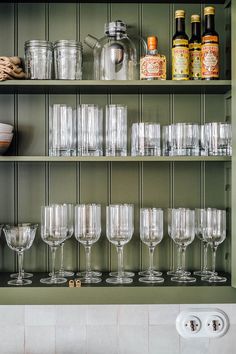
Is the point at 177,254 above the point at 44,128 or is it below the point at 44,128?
below

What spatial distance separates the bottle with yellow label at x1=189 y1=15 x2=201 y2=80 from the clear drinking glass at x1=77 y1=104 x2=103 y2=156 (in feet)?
1.17

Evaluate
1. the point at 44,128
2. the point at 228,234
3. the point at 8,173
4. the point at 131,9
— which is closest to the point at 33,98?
the point at 44,128

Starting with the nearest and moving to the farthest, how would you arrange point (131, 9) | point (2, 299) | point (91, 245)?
point (2, 299)
point (91, 245)
point (131, 9)

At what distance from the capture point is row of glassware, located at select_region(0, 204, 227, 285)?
1835 mm

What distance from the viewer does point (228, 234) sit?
195 cm

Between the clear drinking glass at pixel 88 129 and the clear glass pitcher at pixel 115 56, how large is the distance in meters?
0.13

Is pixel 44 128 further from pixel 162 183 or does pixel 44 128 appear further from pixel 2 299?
pixel 2 299

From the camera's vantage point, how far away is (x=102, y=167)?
79.8 inches

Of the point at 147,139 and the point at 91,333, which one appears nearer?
the point at 147,139

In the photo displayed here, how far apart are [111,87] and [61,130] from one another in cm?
22

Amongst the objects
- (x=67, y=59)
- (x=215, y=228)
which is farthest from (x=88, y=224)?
→ (x=67, y=59)

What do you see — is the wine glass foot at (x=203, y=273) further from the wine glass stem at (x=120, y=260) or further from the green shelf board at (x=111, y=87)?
the green shelf board at (x=111, y=87)

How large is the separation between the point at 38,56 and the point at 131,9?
420 millimetres

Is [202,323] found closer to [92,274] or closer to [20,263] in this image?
[92,274]
